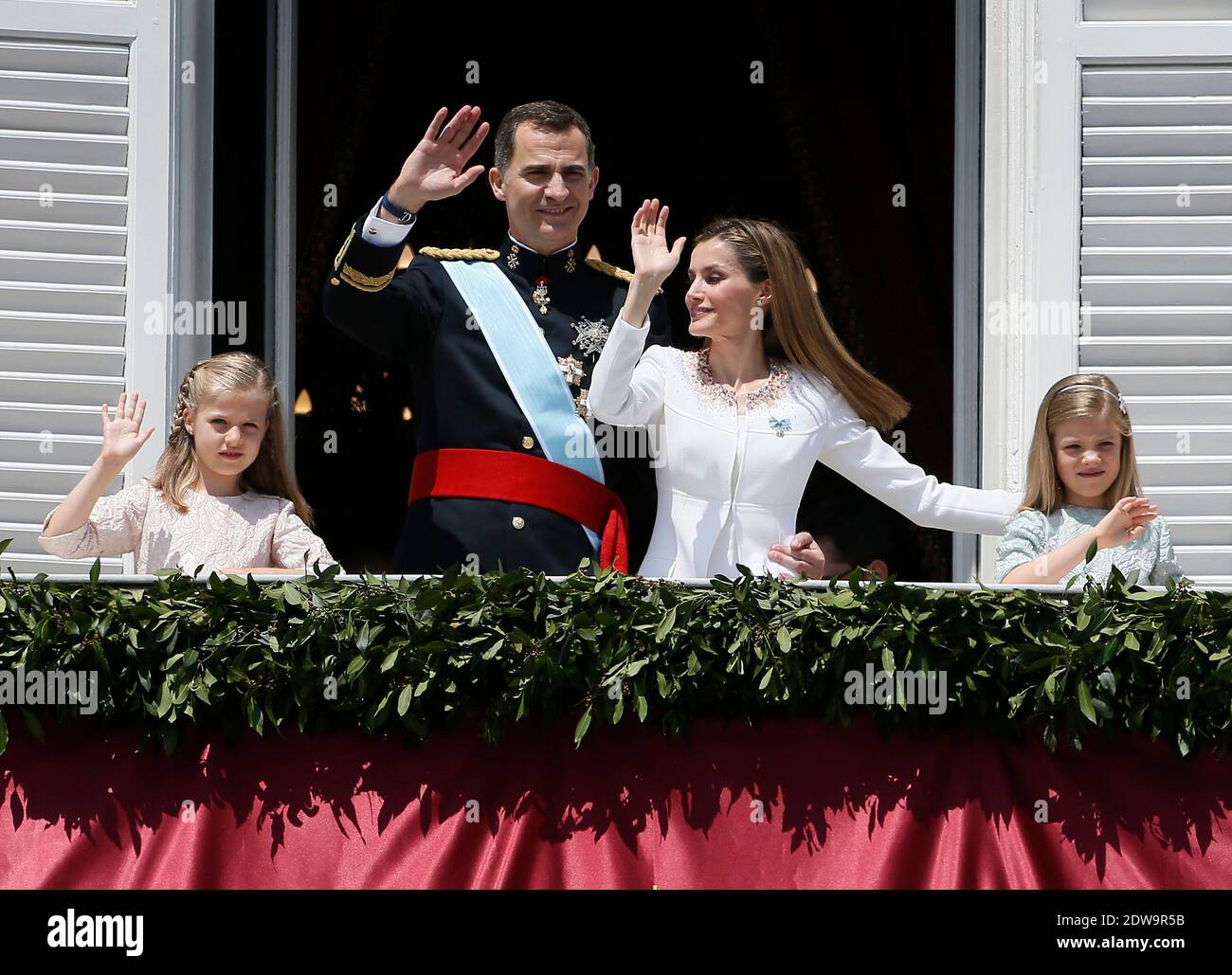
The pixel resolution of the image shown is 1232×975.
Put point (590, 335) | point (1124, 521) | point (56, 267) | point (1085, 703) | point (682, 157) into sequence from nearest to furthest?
point (1085, 703) < point (1124, 521) < point (590, 335) < point (56, 267) < point (682, 157)

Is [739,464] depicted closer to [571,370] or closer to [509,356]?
[571,370]

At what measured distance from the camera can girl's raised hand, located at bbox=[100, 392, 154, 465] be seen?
402 centimetres

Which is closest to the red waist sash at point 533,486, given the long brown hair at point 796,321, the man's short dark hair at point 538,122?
the long brown hair at point 796,321

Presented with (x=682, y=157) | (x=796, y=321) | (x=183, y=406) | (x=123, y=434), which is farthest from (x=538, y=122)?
(x=682, y=157)

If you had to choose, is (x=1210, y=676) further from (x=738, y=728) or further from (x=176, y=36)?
(x=176, y=36)

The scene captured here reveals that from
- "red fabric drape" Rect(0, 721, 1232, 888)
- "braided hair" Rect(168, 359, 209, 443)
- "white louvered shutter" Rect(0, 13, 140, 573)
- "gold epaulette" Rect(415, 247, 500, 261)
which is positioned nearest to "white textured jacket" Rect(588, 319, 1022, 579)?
"gold epaulette" Rect(415, 247, 500, 261)

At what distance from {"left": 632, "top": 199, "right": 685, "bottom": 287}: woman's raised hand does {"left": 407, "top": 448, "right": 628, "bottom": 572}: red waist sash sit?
1.70 feet

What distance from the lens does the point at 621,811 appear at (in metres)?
3.72

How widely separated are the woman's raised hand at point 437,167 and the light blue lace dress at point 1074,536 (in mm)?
1357

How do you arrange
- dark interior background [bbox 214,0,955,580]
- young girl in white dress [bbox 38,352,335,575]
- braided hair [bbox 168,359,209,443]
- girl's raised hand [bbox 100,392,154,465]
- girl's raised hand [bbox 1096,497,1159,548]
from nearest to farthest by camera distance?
→ girl's raised hand [bbox 1096,497,1159,548], girl's raised hand [bbox 100,392,154,465], young girl in white dress [bbox 38,352,335,575], braided hair [bbox 168,359,209,443], dark interior background [bbox 214,0,955,580]

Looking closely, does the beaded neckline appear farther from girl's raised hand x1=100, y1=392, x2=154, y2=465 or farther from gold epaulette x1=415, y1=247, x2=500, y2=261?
girl's raised hand x1=100, y1=392, x2=154, y2=465

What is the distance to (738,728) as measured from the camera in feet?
12.3

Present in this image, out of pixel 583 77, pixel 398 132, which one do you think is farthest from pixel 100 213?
pixel 583 77

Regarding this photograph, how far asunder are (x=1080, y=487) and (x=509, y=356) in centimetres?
127
